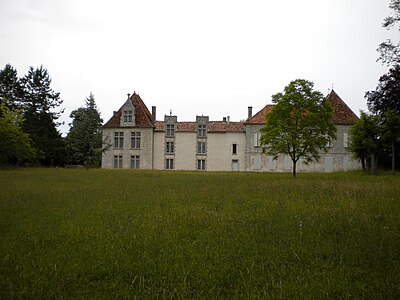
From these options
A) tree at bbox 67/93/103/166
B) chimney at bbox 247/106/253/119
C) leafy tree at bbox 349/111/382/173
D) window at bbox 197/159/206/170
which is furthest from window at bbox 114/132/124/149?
leafy tree at bbox 349/111/382/173

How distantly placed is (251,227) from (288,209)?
255cm

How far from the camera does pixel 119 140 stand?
5350 centimetres

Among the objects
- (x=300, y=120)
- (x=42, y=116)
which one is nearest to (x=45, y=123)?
(x=42, y=116)

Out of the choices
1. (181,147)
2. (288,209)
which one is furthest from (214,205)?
(181,147)

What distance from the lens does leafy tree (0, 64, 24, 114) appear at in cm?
5125

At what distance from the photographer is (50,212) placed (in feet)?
29.5

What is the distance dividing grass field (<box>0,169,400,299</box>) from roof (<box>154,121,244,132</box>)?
4292cm

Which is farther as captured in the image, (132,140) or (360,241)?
(132,140)

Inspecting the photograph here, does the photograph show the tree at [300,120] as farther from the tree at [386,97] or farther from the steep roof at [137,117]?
the steep roof at [137,117]

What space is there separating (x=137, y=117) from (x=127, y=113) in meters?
1.73

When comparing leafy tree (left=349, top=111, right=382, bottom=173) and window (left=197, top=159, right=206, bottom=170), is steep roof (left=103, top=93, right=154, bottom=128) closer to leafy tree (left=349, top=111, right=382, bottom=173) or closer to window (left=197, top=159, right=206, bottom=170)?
window (left=197, top=159, right=206, bottom=170)

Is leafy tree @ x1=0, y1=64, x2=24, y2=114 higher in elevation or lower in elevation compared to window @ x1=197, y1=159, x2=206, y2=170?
higher

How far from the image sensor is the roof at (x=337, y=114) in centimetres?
4803

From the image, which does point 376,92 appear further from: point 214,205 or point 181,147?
point 214,205
